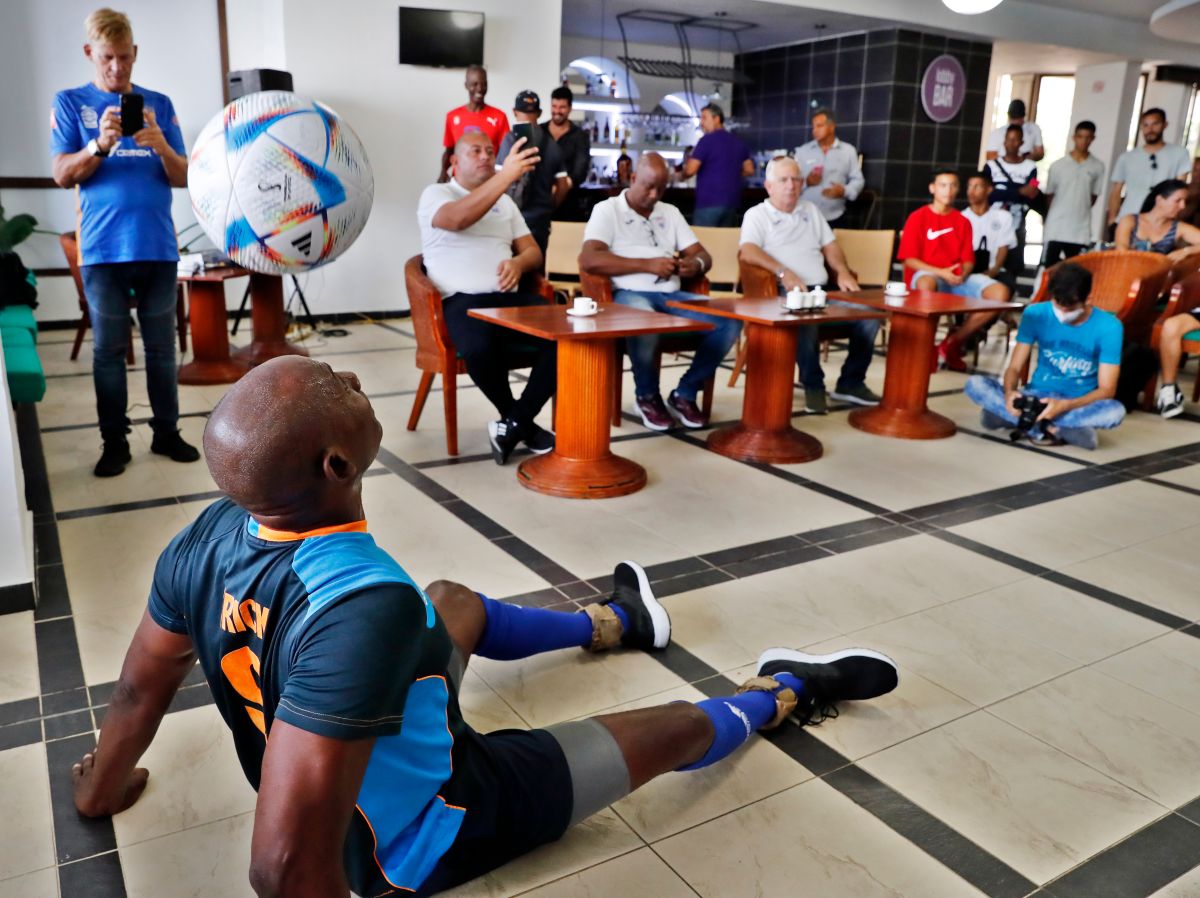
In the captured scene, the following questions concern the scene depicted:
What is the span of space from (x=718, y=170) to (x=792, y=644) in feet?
20.1

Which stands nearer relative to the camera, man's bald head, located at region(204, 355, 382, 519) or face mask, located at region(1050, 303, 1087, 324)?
man's bald head, located at region(204, 355, 382, 519)

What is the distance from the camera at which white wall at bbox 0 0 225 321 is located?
20.2 feet

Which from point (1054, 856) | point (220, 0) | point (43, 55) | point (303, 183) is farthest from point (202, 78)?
point (1054, 856)

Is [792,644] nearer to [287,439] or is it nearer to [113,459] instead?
[287,439]

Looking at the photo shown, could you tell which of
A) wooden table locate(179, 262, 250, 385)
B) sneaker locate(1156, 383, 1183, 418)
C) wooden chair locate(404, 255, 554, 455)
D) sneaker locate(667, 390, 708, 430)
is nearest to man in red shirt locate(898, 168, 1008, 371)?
sneaker locate(1156, 383, 1183, 418)

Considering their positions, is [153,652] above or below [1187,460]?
above

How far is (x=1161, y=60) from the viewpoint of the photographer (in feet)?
36.8

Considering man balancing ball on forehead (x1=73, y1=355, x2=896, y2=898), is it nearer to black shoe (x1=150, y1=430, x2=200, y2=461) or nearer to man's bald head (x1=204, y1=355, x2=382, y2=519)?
man's bald head (x1=204, y1=355, x2=382, y2=519)

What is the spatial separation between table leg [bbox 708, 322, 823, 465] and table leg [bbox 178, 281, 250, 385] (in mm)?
2660

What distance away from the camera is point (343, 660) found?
101 centimetres

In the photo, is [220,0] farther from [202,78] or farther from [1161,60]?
[1161,60]

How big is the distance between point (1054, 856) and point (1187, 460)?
3142mm

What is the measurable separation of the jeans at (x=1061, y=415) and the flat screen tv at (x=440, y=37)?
15.0 feet

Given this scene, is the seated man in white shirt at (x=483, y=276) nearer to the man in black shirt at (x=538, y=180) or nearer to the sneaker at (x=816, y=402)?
the sneaker at (x=816, y=402)
